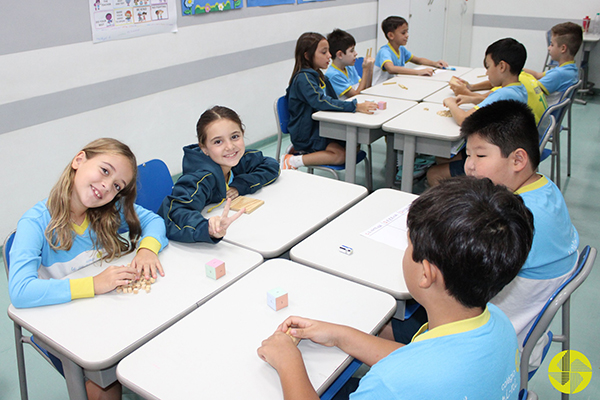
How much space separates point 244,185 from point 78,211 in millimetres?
703

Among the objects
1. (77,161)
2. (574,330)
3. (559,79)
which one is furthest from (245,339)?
(559,79)

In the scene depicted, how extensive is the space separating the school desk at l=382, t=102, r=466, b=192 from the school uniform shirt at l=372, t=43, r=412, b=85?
143cm

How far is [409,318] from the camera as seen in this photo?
5.65ft

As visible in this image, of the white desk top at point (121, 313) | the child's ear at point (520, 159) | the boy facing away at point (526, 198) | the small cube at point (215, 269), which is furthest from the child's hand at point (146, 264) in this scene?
the child's ear at point (520, 159)

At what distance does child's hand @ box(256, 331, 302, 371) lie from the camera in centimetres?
110

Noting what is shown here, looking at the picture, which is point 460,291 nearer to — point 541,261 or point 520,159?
point 541,261

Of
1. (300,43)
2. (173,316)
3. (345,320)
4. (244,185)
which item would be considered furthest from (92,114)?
(345,320)

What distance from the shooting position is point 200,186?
1.91 meters

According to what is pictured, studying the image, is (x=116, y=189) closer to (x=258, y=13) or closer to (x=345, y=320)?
(x=345, y=320)

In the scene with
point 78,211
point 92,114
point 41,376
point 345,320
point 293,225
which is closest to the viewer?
point 345,320

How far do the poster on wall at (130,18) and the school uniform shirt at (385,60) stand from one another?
1857 millimetres

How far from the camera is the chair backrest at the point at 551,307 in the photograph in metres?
1.26

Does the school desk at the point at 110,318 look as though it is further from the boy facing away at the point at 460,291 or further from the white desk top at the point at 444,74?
the white desk top at the point at 444,74

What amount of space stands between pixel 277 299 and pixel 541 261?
0.75m
